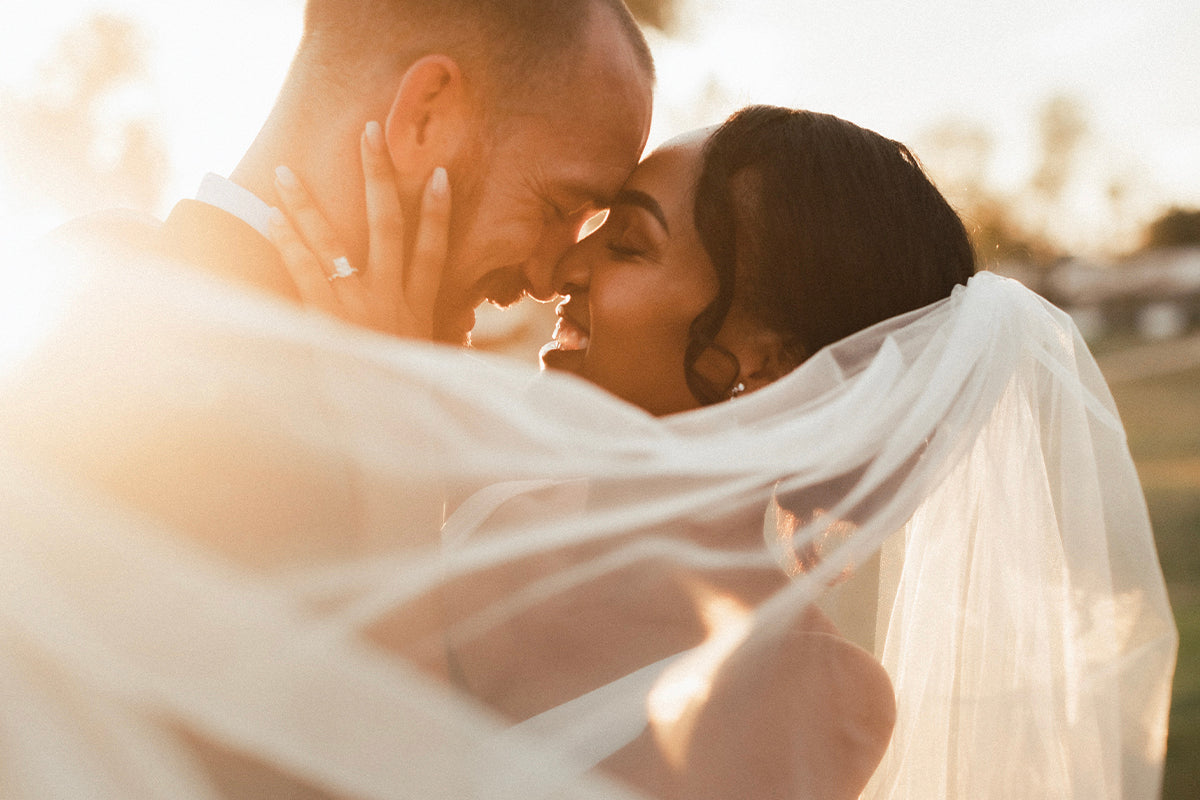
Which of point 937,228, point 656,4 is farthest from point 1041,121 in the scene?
point 937,228

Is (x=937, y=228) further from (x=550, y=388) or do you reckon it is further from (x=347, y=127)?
(x=347, y=127)

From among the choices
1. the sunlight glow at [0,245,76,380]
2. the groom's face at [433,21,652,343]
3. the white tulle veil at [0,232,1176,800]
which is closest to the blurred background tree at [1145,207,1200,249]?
the white tulle veil at [0,232,1176,800]

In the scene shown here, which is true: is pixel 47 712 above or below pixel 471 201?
below

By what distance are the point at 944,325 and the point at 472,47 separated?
1.26 meters

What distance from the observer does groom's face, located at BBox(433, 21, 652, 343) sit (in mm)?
2203

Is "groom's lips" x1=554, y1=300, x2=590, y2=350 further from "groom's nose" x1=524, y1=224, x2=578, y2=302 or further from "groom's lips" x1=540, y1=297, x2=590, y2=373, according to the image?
"groom's nose" x1=524, y1=224, x2=578, y2=302

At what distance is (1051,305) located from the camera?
2172mm

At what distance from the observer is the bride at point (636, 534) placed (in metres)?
1.19

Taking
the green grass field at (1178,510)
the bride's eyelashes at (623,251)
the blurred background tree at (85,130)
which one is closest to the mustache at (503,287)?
the bride's eyelashes at (623,251)

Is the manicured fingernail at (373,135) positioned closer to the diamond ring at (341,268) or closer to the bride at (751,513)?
the bride at (751,513)

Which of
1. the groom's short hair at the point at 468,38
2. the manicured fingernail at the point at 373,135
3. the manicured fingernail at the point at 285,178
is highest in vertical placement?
the groom's short hair at the point at 468,38

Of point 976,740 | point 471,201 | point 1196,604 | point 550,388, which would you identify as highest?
point 471,201

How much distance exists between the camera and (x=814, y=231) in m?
2.31

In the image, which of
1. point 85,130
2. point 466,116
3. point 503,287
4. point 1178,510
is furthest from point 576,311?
point 1178,510
